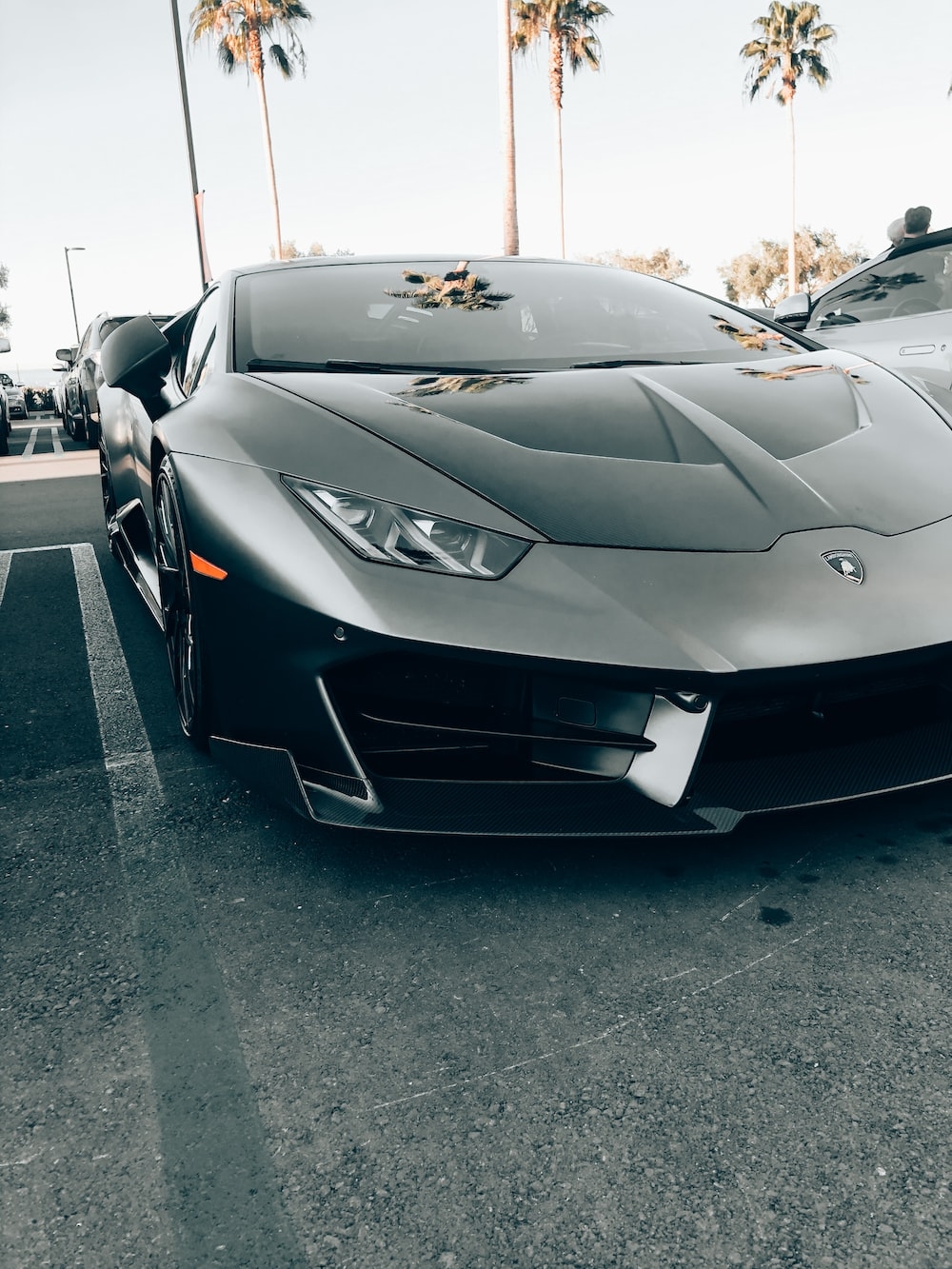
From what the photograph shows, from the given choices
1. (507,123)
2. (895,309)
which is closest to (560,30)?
(507,123)

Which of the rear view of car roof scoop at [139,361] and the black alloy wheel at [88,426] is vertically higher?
the rear view of car roof scoop at [139,361]

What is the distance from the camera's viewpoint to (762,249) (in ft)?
187

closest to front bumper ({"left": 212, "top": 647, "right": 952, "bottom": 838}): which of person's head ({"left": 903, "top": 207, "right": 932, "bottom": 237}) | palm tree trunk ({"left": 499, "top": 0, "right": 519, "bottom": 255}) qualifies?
person's head ({"left": 903, "top": 207, "right": 932, "bottom": 237})

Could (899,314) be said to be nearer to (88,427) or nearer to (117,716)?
(117,716)

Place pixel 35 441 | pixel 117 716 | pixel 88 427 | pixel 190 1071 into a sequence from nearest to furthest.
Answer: pixel 190 1071, pixel 117 716, pixel 88 427, pixel 35 441

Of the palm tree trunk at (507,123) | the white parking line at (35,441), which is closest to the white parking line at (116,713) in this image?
the white parking line at (35,441)

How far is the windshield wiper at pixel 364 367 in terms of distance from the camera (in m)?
2.62

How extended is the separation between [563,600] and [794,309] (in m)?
3.76

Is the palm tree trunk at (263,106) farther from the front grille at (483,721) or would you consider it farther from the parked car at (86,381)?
the front grille at (483,721)

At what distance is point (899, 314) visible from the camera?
208 inches

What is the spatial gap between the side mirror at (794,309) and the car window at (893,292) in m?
0.44

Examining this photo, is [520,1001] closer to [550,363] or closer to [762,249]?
[550,363]

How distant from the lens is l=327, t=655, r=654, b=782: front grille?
1.89m

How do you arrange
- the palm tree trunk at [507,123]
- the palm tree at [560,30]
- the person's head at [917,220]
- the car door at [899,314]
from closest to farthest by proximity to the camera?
the car door at [899,314] < the person's head at [917,220] < the palm tree trunk at [507,123] < the palm tree at [560,30]
